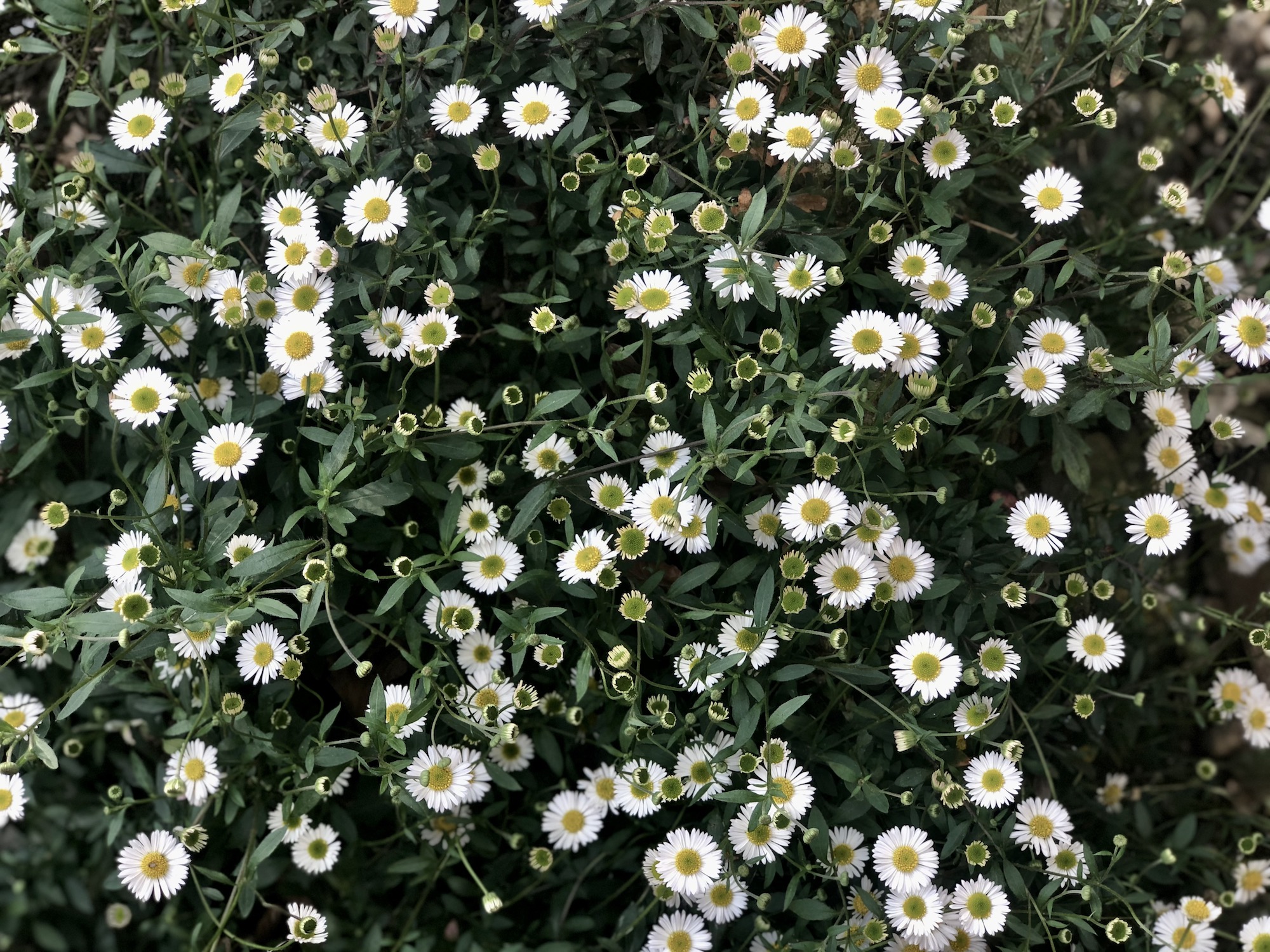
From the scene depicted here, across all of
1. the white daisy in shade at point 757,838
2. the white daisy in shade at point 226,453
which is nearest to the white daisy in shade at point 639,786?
the white daisy in shade at point 757,838

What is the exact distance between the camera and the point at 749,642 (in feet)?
5.92

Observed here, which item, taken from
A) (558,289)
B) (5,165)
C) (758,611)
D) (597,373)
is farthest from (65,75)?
(758,611)

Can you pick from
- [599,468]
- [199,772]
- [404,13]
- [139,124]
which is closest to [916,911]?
[599,468]

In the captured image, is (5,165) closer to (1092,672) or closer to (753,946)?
(753,946)

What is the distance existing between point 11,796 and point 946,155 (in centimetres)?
198

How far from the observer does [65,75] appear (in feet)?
6.98

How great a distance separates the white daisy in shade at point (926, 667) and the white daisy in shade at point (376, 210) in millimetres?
1151

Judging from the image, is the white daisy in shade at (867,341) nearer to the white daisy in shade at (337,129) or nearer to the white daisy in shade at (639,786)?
the white daisy in shade at (639,786)

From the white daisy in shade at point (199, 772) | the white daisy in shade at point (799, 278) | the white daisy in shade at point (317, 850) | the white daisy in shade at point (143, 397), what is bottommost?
the white daisy in shade at point (317, 850)

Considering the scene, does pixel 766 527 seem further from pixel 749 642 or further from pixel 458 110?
pixel 458 110

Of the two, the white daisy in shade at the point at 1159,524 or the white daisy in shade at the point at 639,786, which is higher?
the white daisy in shade at the point at 1159,524

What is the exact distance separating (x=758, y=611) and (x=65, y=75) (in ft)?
5.67

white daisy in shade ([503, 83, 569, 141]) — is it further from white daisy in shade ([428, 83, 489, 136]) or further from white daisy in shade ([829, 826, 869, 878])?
white daisy in shade ([829, 826, 869, 878])

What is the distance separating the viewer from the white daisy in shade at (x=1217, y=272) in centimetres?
221
